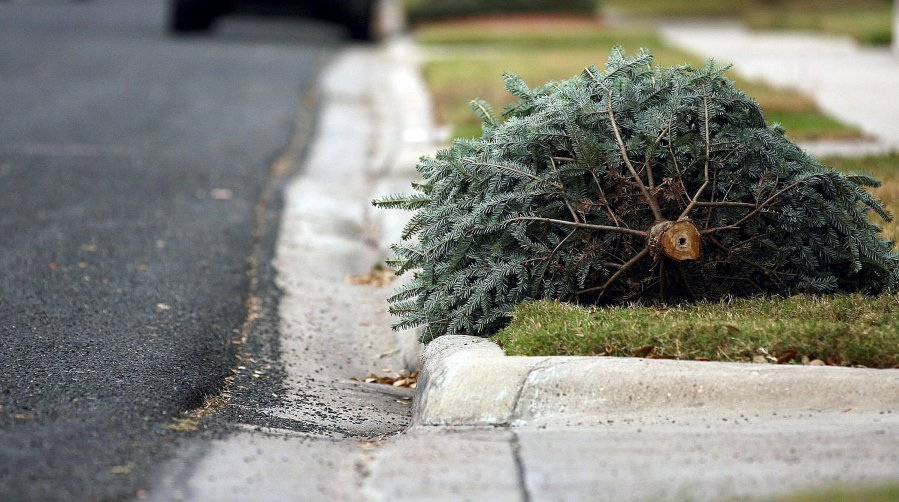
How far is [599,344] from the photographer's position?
4.48m

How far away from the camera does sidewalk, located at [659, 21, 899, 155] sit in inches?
406

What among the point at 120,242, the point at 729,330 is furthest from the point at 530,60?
the point at 729,330

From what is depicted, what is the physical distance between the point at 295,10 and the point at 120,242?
13256mm

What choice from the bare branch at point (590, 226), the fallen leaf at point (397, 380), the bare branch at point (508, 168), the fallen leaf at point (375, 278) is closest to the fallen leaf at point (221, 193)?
the fallen leaf at point (375, 278)

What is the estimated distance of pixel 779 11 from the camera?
23.3m

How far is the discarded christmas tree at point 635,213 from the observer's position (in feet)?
16.5

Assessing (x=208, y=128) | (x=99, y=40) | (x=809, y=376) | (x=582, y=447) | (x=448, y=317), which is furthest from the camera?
(x=99, y=40)

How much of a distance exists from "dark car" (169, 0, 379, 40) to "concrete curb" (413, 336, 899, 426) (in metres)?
15.7

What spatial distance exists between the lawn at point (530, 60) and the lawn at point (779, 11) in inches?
105

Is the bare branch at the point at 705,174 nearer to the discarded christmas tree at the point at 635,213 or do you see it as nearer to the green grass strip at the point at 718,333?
the discarded christmas tree at the point at 635,213

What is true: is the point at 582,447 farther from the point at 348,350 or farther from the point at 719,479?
the point at 348,350

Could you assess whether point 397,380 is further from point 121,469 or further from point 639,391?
point 121,469

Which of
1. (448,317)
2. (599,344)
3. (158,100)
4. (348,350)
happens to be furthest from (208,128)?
(599,344)

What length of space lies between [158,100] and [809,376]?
10.0 meters
